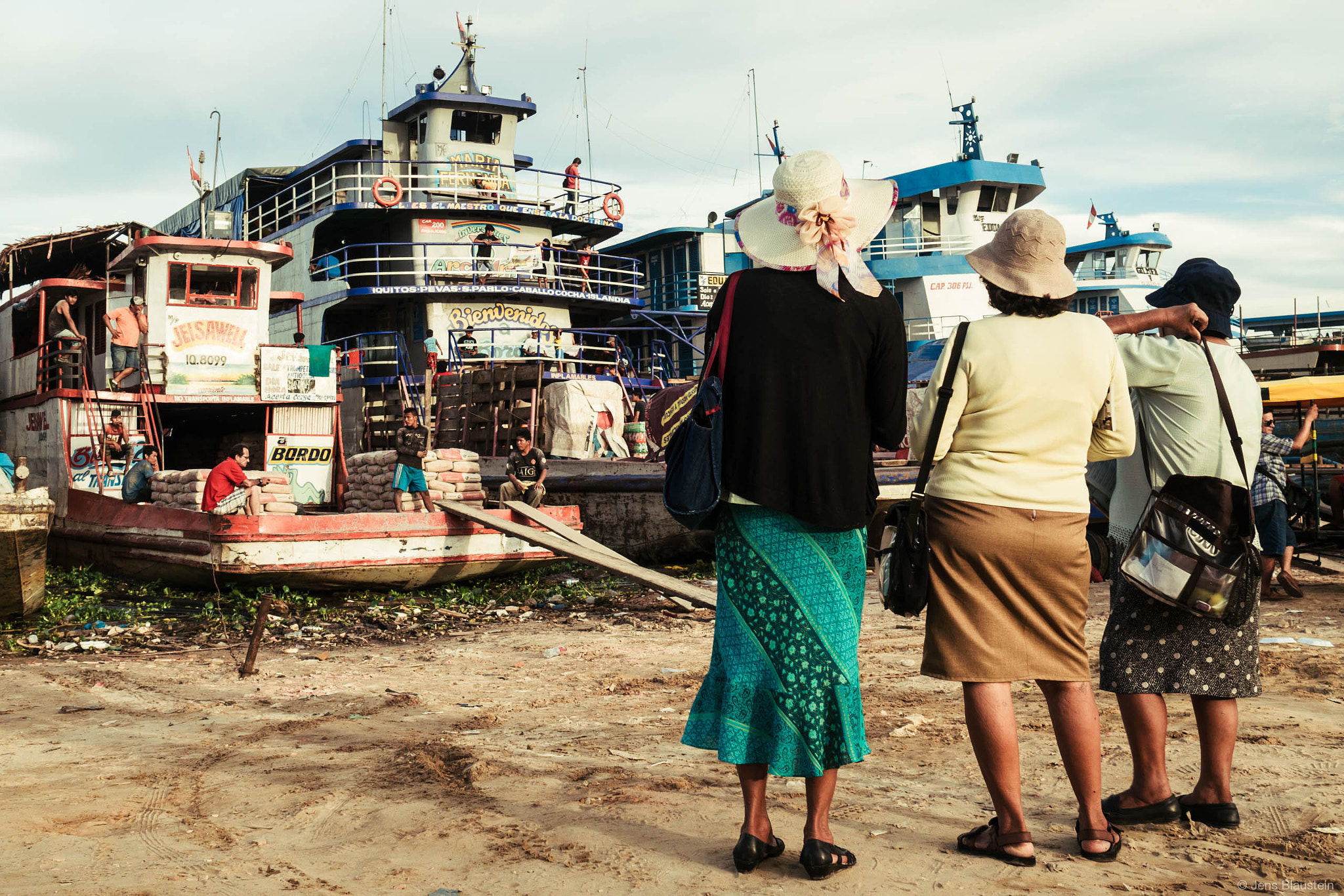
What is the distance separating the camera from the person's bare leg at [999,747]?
9.23ft

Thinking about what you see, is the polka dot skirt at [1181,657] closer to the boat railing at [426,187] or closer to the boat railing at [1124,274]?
the boat railing at [426,187]

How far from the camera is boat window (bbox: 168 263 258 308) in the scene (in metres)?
12.7

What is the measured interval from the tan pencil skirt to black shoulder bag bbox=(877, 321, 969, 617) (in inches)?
2.0

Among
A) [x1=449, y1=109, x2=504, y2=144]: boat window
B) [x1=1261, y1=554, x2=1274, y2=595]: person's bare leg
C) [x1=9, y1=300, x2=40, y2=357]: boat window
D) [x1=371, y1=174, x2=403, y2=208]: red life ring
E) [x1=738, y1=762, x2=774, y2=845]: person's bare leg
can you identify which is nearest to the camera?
[x1=738, y1=762, x2=774, y2=845]: person's bare leg

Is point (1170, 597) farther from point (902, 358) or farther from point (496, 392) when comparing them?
point (496, 392)

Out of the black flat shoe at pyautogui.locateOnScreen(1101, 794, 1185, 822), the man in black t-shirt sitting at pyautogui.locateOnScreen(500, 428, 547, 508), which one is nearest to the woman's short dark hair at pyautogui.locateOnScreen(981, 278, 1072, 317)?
the black flat shoe at pyautogui.locateOnScreen(1101, 794, 1185, 822)

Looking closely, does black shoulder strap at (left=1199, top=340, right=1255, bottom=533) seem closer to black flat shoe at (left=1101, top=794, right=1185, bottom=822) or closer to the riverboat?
black flat shoe at (left=1101, top=794, right=1185, bottom=822)

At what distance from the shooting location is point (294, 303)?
1555 centimetres

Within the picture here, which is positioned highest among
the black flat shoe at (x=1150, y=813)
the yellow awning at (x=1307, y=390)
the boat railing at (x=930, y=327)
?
the boat railing at (x=930, y=327)

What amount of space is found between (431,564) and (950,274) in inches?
810

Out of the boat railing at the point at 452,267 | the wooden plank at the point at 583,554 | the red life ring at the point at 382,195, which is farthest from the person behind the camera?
the boat railing at the point at 452,267

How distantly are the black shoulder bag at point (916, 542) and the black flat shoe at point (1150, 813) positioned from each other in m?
0.95

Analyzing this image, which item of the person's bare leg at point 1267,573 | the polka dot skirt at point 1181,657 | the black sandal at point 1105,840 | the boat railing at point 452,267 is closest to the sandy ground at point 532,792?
the black sandal at point 1105,840

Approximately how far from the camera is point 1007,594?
2.82 m
